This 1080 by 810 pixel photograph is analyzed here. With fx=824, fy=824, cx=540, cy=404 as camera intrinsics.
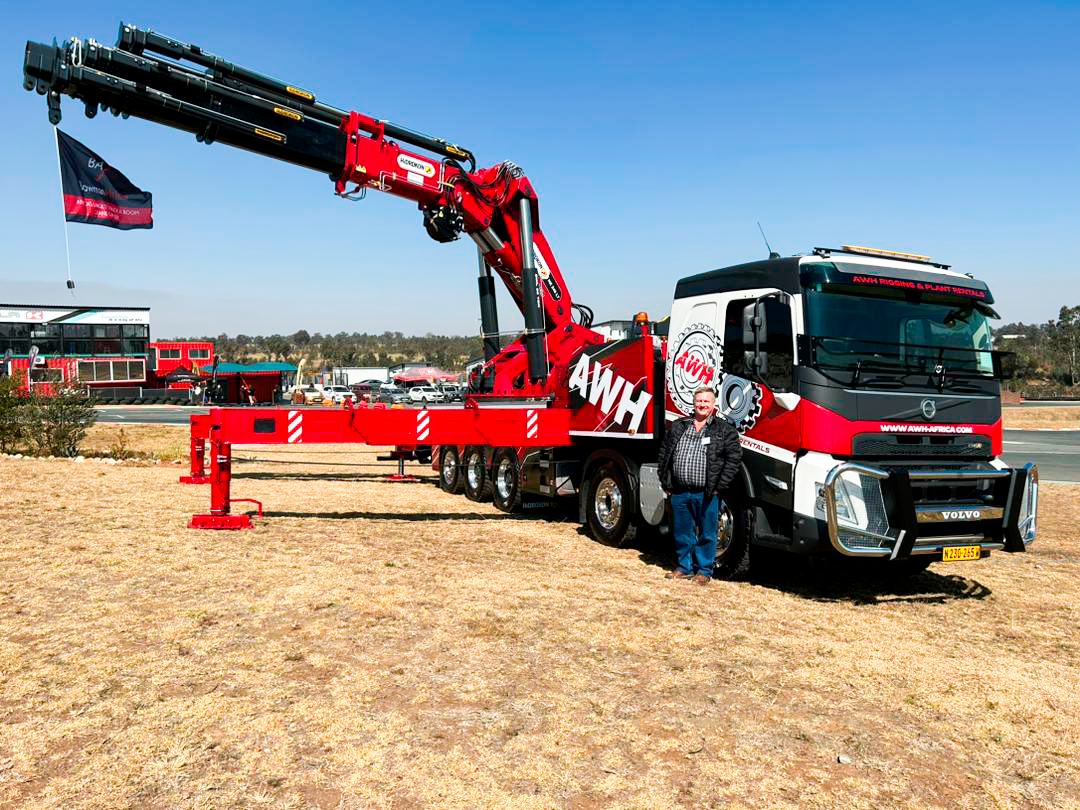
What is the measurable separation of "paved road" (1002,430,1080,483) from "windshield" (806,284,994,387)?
11.2 meters

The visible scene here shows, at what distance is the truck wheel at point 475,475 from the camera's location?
12992 millimetres

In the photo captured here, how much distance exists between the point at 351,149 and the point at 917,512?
28.8 feet

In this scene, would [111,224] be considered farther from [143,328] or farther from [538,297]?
[143,328]

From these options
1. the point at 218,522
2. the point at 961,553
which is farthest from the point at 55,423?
the point at 961,553

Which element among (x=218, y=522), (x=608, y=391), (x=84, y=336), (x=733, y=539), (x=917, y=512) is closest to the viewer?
(x=917, y=512)

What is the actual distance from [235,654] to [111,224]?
9.04 m

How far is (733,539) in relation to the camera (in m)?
7.49

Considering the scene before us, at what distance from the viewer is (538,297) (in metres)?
12.6

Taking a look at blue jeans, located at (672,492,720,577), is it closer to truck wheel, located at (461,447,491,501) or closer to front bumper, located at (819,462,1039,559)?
front bumper, located at (819,462,1039,559)

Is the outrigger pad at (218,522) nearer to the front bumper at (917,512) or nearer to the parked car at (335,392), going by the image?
the front bumper at (917,512)

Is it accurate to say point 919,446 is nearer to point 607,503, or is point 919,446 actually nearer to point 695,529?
point 695,529

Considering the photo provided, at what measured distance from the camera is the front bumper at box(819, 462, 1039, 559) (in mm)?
6469

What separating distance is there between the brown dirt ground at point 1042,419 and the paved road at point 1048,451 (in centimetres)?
237

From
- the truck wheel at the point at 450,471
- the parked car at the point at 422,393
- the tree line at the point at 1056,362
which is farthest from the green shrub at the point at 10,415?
the tree line at the point at 1056,362
